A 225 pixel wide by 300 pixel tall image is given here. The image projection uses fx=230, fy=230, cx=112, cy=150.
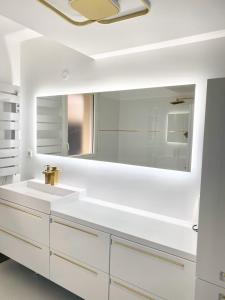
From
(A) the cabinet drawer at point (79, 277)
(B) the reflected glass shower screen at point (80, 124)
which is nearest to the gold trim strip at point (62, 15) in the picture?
(B) the reflected glass shower screen at point (80, 124)

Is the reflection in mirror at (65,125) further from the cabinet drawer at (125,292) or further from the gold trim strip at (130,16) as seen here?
the cabinet drawer at (125,292)

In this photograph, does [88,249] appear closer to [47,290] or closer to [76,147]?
[47,290]

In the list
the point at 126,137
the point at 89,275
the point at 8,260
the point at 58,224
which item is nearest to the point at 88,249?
the point at 89,275

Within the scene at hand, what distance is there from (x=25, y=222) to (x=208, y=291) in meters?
1.78

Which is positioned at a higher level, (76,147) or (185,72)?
(185,72)

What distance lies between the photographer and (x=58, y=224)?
2072 mm

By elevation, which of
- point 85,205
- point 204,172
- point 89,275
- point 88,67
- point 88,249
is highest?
point 88,67

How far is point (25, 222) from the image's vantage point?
2.34 metres

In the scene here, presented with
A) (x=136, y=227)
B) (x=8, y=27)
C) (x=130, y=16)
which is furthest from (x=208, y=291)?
(x=8, y=27)

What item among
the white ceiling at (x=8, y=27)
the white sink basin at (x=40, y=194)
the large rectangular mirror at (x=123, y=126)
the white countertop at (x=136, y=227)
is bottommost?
the white countertop at (x=136, y=227)

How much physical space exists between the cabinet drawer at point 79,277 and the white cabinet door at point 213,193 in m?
0.88

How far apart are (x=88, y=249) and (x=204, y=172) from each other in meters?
1.17

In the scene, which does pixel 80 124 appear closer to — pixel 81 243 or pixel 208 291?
pixel 81 243

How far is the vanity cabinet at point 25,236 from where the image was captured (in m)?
2.20
